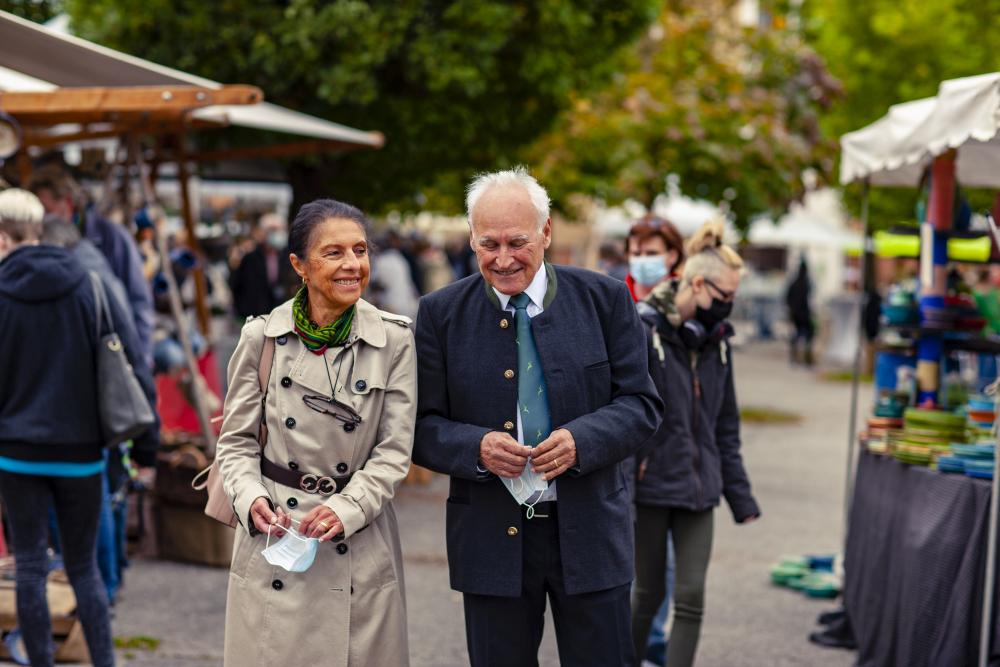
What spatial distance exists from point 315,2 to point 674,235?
631 cm

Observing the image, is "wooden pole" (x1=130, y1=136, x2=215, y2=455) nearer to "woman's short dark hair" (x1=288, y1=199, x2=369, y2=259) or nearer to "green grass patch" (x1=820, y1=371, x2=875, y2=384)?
"woman's short dark hair" (x1=288, y1=199, x2=369, y2=259)

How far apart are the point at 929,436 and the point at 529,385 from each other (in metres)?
2.94

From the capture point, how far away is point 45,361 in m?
5.00

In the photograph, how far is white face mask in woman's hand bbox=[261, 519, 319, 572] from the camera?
11.3 ft

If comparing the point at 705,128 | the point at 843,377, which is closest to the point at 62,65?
the point at 705,128

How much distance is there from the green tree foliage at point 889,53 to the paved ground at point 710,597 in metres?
11.6

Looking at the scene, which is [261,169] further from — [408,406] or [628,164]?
[408,406]

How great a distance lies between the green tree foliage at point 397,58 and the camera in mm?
10867

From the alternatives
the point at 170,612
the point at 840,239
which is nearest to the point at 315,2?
the point at 170,612

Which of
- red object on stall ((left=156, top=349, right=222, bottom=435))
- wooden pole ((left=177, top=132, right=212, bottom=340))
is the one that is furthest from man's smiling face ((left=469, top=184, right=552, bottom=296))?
wooden pole ((left=177, top=132, right=212, bottom=340))

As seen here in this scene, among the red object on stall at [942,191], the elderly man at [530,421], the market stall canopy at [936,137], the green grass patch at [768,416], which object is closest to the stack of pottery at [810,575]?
the red object on stall at [942,191]

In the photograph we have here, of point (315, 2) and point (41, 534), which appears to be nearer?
point (41, 534)

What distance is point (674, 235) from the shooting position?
552cm

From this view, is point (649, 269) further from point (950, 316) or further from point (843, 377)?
point (843, 377)
